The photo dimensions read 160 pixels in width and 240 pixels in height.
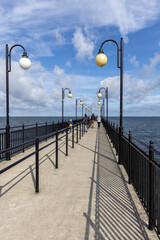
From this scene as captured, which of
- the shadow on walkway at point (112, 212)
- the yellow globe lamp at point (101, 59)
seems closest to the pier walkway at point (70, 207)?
the shadow on walkway at point (112, 212)

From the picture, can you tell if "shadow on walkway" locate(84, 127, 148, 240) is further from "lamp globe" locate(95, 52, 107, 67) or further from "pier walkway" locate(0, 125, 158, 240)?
"lamp globe" locate(95, 52, 107, 67)

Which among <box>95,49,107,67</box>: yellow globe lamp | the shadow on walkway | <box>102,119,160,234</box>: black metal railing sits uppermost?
<box>95,49,107,67</box>: yellow globe lamp

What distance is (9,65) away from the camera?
847cm

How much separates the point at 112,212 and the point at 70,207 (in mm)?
900

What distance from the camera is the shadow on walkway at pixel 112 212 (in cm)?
292

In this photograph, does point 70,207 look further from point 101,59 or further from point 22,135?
point 22,135

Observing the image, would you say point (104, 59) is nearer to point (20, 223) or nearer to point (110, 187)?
point (110, 187)

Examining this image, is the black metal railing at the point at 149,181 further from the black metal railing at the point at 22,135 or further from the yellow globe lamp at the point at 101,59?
the yellow globe lamp at the point at 101,59

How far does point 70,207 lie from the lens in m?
3.68

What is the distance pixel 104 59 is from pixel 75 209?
231 inches

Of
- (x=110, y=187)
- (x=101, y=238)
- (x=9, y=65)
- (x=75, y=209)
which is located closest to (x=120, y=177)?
(x=110, y=187)

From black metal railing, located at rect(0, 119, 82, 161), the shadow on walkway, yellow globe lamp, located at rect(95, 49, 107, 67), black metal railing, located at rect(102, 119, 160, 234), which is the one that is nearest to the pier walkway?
the shadow on walkway

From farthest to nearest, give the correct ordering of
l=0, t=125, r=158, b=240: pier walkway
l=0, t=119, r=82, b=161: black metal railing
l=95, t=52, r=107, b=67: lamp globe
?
l=0, t=119, r=82, b=161: black metal railing, l=95, t=52, r=107, b=67: lamp globe, l=0, t=125, r=158, b=240: pier walkway

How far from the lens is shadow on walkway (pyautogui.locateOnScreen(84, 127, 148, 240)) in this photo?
9.58ft
